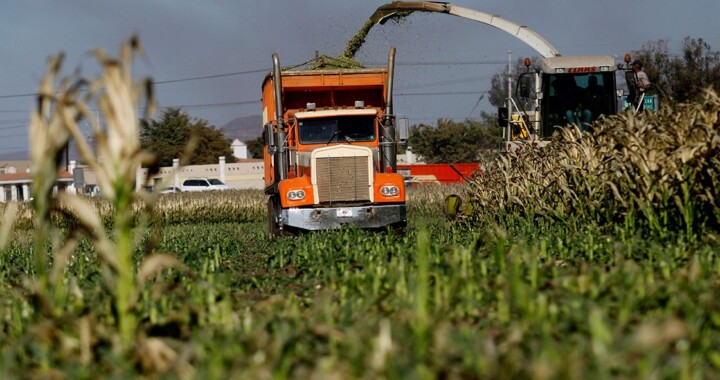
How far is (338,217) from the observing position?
58.5ft

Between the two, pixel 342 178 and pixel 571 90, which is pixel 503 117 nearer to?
pixel 571 90

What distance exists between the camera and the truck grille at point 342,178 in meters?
18.0

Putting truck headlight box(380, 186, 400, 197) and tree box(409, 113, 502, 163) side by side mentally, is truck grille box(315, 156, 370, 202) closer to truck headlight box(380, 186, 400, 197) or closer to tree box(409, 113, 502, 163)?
truck headlight box(380, 186, 400, 197)

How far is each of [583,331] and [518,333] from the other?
25.4 inches

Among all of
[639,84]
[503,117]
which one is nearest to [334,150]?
[503,117]

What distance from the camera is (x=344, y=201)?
59.2 ft

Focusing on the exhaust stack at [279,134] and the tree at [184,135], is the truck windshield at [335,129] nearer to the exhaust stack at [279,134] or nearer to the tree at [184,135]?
the exhaust stack at [279,134]

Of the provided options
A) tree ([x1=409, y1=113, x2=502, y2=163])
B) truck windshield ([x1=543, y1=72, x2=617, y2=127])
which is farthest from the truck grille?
tree ([x1=409, y1=113, x2=502, y2=163])

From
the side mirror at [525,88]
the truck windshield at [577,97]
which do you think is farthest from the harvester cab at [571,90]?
the side mirror at [525,88]

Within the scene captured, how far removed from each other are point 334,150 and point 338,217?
1259mm

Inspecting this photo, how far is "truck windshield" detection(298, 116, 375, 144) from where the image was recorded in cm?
1881

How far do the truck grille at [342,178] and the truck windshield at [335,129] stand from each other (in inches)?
31.6

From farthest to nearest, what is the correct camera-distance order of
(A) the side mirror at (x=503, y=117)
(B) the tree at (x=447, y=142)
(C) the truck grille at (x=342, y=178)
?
(B) the tree at (x=447, y=142) < (A) the side mirror at (x=503, y=117) < (C) the truck grille at (x=342, y=178)

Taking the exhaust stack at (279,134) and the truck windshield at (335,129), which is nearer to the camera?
the truck windshield at (335,129)
